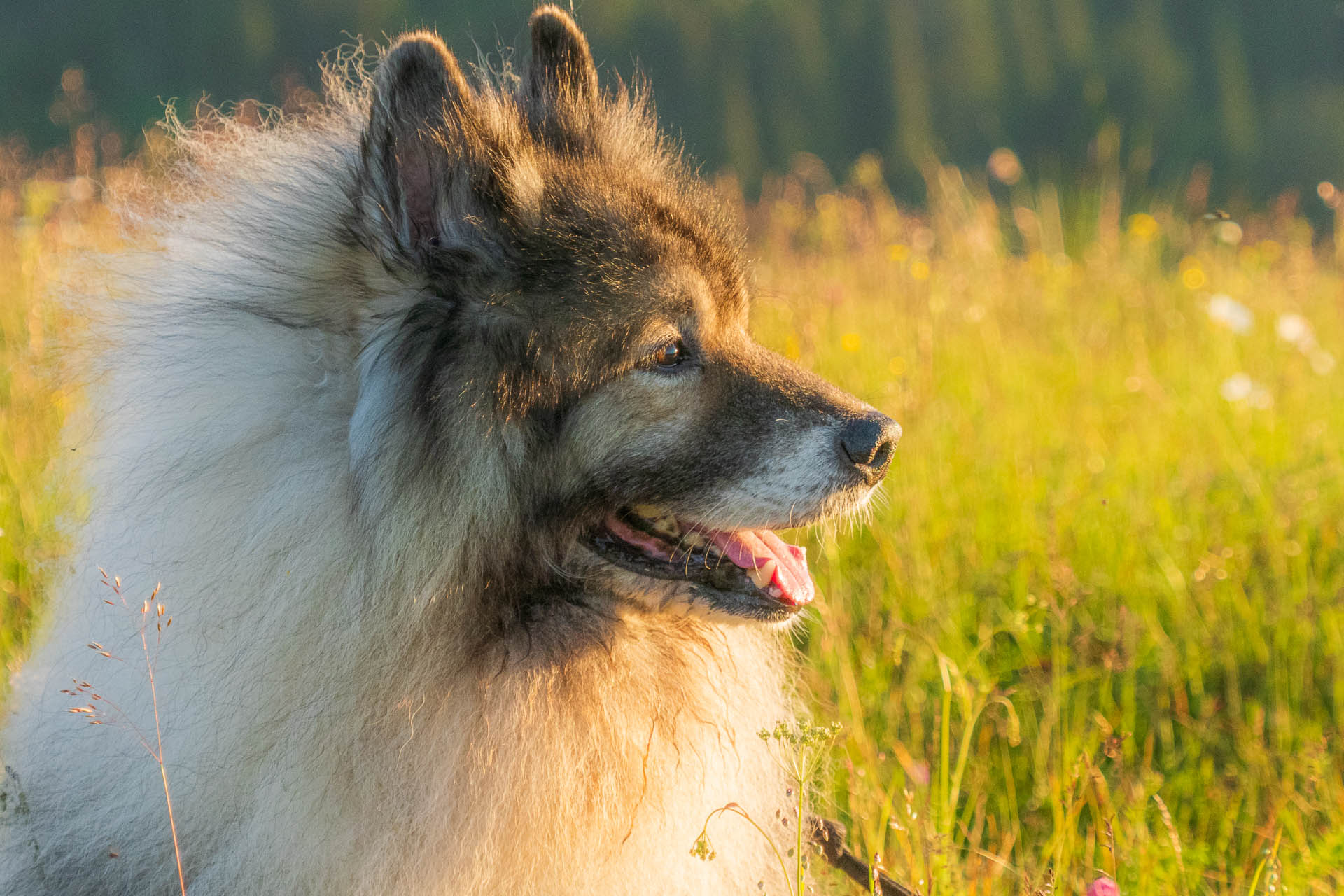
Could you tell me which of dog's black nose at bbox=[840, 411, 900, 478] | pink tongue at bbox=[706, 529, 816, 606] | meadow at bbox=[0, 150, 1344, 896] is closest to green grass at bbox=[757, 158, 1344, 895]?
meadow at bbox=[0, 150, 1344, 896]

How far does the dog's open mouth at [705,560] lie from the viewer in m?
2.41

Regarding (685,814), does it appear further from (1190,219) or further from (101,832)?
(1190,219)

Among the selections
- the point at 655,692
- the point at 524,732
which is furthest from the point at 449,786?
the point at 655,692

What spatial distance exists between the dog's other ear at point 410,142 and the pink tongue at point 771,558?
3.03ft

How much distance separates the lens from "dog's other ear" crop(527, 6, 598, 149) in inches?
103

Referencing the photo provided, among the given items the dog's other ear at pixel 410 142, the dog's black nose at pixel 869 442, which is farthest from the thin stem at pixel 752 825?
the dog's other ear at pixel 410 142

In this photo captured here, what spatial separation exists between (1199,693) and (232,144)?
341 cm

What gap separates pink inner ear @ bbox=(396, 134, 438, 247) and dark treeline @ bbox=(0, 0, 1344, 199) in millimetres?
13955

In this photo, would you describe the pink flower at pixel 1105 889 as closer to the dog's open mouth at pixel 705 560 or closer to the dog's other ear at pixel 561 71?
the dog's open mouth at pixel 705 560

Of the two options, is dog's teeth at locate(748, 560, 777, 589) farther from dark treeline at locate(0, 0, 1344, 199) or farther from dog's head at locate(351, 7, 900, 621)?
dark treeline at locate(0, 0, 1344, 199)

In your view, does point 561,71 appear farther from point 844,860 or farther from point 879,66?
point 879,66

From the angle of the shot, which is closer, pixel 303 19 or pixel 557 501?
pixel 557 501

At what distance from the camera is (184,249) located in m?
2.46

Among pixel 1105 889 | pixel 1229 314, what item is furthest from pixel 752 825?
pixel 1229 314
